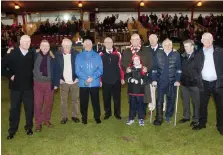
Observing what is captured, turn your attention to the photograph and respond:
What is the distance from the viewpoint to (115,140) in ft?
17.1

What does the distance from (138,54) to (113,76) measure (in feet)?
2.45

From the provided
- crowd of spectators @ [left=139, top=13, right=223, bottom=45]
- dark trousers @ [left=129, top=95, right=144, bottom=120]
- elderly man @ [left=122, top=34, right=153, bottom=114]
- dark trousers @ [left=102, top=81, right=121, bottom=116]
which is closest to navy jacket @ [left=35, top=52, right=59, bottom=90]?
dark trousers @ [left=102, top=81, right=121, bottom=116]

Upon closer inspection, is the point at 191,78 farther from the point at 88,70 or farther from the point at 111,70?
the point at 88,70

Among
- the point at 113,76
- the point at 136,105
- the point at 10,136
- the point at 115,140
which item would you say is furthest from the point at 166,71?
the point at 10,136

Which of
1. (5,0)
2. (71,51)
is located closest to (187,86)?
(71,51)

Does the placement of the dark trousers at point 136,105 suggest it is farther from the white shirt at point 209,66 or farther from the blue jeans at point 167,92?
the white shirt at point 209,66

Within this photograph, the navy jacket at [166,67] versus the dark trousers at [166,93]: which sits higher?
the navy jacket at [166,67]

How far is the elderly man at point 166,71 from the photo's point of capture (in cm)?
571

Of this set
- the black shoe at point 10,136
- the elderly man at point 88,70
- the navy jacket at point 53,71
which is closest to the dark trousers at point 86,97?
the elderly man at point 88,70

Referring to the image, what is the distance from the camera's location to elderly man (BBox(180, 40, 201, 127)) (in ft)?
17.9

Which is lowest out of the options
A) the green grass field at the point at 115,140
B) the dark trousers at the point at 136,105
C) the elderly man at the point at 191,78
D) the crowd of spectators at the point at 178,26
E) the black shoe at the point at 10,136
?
the green grass field at the point at 115,140

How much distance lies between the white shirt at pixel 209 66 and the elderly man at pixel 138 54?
1014 millimetres

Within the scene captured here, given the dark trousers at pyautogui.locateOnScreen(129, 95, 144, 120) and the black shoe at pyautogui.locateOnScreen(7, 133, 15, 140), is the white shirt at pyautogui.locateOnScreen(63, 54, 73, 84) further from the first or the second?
the black shoe at pyautogui.locateOnScreen(7, 133, 15, 140)

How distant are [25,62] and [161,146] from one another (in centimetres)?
270
